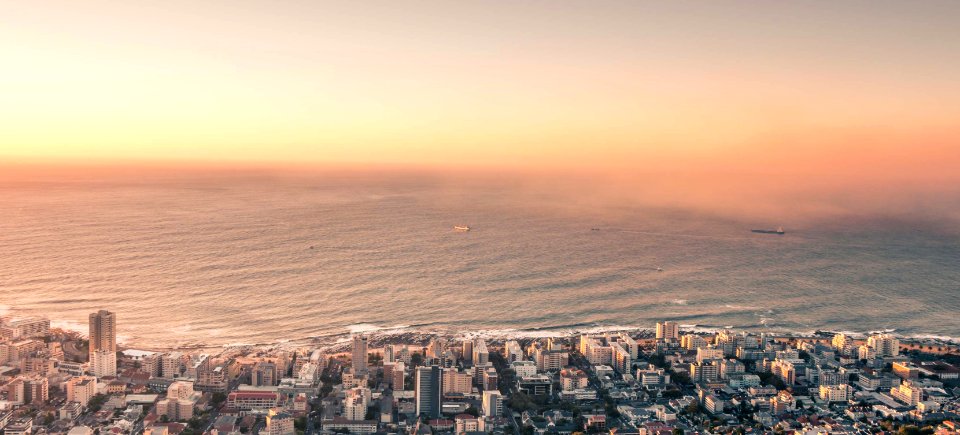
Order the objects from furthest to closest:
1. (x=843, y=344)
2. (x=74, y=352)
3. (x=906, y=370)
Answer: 1. (x=843, y=344)
2. (x=74, y=352)
3. (x=906, y=370)

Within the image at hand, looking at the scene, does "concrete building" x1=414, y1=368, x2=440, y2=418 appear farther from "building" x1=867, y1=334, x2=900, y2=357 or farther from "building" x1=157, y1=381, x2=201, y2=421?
Answer: "building" x1=867, y1=334, x2=900, y2=357

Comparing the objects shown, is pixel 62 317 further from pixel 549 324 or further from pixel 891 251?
pixel 891 251

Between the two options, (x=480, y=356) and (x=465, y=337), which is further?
(x=465, y=337)

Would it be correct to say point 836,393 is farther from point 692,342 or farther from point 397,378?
point 397,378

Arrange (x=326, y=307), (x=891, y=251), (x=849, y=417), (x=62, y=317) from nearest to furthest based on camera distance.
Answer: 1. (x=849, y=417)
2. (x=62, y=317)
3. (x=326, y=307)
4. (x=891, y=251)

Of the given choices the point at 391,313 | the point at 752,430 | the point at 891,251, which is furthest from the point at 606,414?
the point at 891,251

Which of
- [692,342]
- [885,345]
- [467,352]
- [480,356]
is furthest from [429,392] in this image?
[885,345]
